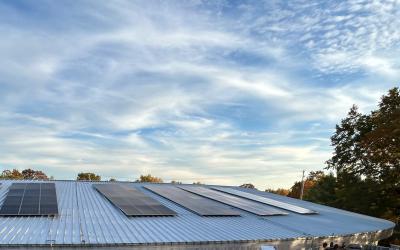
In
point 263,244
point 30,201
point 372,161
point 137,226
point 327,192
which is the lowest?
point 263,244

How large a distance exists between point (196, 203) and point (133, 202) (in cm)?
423

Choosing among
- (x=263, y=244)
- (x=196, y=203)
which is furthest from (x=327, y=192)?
(x=263, y=244)

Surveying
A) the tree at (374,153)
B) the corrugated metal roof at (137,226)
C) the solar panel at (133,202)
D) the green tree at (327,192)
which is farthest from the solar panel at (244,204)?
the green tree at (327,192)

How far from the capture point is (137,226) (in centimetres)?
1950

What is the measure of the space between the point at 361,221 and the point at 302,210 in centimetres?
432

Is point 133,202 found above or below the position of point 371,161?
below

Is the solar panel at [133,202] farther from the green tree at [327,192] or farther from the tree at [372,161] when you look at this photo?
the green tree at [327,192]

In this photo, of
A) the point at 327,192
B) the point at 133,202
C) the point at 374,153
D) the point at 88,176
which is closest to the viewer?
the point at 133,202

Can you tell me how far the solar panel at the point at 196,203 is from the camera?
24531mm

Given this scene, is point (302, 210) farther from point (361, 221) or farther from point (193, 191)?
point (193, 191)

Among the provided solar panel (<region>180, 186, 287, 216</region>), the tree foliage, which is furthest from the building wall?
the tree foliage

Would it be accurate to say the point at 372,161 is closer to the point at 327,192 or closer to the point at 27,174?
the point at 327,192

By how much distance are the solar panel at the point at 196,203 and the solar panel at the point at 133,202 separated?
5.22 feet

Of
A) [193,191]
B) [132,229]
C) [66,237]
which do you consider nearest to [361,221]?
[193,191]
